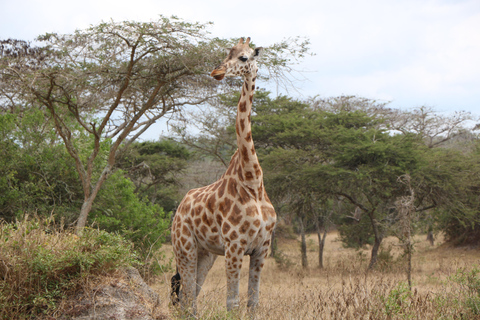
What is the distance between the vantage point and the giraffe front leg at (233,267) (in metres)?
4.84

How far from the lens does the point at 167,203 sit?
2698 cm

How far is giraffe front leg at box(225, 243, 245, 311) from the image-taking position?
484cm

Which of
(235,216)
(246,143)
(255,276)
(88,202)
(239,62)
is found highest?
(239,62)

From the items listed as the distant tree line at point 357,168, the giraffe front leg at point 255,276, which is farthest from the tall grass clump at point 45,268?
the distant tree line at point 357,168

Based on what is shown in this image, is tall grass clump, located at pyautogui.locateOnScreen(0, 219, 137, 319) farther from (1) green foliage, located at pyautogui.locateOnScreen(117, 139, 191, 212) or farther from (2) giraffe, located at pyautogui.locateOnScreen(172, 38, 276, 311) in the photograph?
(1) green foliage, located at pyautogui.locateOnScreen(117, 139, 191, 212)

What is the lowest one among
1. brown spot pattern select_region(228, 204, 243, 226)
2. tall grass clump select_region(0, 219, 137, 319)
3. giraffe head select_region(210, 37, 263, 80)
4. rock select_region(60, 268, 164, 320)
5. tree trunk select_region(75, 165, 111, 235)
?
rock select_region(60, 268, 164, 320)

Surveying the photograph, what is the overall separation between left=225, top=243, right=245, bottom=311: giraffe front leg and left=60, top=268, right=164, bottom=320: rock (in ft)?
2.55

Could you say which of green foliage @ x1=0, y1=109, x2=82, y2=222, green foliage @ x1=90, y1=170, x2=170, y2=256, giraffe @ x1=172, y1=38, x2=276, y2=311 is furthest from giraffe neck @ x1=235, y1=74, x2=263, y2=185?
green foliage @ x1=0, y1=109, x2=82, y2=222

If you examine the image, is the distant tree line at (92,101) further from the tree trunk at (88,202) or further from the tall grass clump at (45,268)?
the tall grass clump at (45,268)

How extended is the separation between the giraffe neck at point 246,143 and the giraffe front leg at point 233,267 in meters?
0.73

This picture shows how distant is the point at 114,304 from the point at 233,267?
123 centimetres

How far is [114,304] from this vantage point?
442 cm

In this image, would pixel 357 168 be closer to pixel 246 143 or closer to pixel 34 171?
pixel 34 171

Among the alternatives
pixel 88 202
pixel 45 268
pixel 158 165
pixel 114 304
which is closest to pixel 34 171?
pixel 88 202
